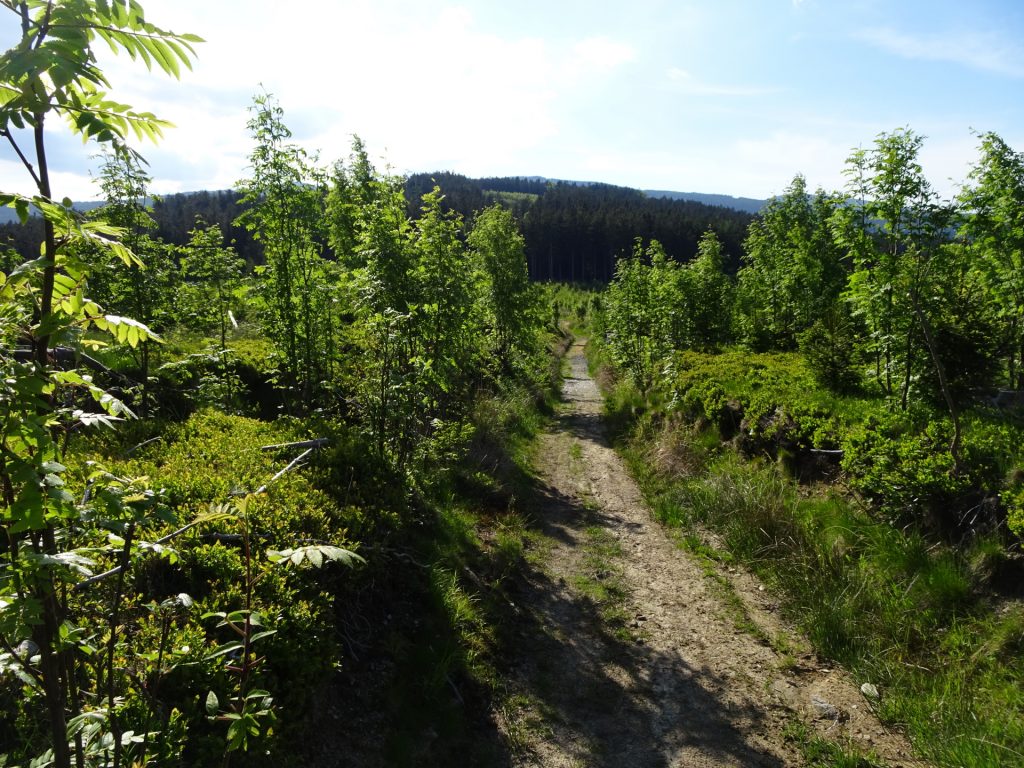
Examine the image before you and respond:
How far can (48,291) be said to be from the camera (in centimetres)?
156

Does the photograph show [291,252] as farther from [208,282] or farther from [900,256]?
[900,256]

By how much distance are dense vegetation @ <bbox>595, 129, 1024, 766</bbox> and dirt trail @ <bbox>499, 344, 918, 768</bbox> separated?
400 millimetres

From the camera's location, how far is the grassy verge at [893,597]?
14.2 ft

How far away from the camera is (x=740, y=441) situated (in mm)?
9711

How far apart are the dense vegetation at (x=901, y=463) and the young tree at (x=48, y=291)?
18.1ft

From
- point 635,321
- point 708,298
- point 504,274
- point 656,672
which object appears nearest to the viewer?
point 656,672

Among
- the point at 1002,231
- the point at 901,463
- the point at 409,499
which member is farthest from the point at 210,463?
the point at 1002,231

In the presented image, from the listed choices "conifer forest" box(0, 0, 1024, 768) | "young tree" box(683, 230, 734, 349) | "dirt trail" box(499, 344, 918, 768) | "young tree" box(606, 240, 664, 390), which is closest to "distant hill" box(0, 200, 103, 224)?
"conifer forest" box(0, 0, 1024, 768)

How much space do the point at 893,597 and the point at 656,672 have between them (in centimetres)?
251

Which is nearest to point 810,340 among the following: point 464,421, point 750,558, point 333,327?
point 750,558

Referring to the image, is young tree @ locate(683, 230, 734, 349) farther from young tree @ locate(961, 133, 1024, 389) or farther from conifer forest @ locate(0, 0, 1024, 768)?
young tree @ locate(961, 133, 1024, 389)

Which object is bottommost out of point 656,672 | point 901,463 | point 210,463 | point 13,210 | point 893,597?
point 656,672

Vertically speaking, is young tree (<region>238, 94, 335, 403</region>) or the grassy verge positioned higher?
young tree (<region>238, 94, 335, 403</region>)

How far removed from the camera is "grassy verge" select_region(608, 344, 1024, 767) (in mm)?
4316
